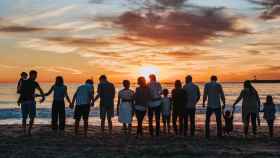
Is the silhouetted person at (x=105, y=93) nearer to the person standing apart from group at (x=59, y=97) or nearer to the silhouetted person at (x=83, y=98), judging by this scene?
the silhouetted person at (x=83, y=98)

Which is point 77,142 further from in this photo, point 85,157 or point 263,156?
point 263,156

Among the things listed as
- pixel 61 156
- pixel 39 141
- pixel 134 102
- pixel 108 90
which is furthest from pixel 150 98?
pixel 61 156

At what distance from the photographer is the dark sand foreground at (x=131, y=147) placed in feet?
35.2

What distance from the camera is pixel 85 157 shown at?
10.3 m

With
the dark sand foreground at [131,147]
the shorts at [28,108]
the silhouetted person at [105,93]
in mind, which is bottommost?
the dark sand foreground at [131,147]

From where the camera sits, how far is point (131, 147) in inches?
472

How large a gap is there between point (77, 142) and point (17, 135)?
3100 millimetres

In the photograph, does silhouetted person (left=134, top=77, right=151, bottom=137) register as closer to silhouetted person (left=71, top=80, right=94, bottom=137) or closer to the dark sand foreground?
the dark sand foreground

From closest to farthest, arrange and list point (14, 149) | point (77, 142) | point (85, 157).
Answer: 1. point (85, 157)
2. point (14, 149)
3. point (77, 142)

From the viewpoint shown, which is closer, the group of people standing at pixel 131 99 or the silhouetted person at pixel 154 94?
the group of people standing at pixel 131 99

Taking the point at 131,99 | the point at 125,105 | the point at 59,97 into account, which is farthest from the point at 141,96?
the point at 59,97

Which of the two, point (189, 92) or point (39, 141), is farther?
point (189, 92)

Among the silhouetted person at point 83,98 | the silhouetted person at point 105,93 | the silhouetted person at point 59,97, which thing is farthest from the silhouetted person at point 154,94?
the silhouetted person at point 59,97

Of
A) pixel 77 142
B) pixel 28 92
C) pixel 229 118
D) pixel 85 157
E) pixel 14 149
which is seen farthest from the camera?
pixel 229 118
